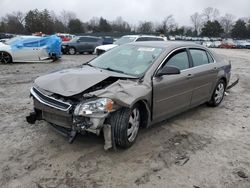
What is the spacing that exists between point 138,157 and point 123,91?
3.12 ft

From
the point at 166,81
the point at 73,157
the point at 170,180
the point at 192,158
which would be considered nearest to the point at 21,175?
the point at 73,157

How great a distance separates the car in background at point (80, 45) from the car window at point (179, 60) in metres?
18.5

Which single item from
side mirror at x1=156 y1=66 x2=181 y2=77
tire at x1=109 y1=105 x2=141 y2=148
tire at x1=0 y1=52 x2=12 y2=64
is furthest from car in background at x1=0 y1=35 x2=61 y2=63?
tire at x1=109 y1=105 x2=141 y2=148

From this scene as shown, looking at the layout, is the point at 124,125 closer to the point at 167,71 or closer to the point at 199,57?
the point at 167,71

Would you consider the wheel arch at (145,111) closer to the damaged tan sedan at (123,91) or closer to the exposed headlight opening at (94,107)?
the damaged tan sedan at (123,91)

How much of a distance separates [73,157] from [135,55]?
214 centimetres

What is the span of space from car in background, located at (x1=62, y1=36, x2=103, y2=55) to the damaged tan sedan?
706 inches

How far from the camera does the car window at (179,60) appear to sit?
16.0 ft

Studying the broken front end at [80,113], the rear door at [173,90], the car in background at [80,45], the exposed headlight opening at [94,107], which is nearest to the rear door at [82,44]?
the car in background at [80,45]

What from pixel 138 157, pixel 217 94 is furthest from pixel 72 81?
pixel 217 94

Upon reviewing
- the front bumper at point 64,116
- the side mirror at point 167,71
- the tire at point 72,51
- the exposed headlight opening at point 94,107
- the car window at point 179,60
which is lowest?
the tire at point 72,51

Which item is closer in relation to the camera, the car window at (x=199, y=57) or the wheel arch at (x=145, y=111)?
the wheel arch at (x=145, y=111)

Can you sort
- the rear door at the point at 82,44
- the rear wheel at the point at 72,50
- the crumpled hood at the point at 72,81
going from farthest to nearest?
the rear door at the point at 82,44
the rear wheel at the point at 72,50
the crumpled hood at the point at 72,81

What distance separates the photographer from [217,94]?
655cm
